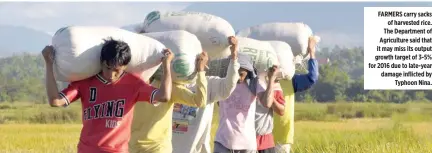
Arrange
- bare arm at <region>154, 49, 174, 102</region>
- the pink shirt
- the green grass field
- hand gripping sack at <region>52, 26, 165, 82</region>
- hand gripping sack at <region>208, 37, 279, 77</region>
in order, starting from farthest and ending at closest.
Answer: the green grass field, hand gripping sack at <region>208, 37, 279, 77</region>, the pink shirt, bare arm at <region>154, 49, 174, 102</region>, hand gripping sack at <region>52, 26, 165, 82</region>

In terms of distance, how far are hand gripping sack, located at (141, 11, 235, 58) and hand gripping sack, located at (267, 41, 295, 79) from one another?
3.98 feet

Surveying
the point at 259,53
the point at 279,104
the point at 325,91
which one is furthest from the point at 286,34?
the point at 325,91

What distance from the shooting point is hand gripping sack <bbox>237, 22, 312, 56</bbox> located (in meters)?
7.16

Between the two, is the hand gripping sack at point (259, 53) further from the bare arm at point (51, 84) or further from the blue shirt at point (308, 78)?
the bare arm at point (51, 84)

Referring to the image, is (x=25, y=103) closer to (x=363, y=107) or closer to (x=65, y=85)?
(x=363, y=107)

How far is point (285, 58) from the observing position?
6652 mm

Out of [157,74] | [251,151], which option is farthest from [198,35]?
[251,151]

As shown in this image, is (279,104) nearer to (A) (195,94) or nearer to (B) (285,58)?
(B) (285,58)

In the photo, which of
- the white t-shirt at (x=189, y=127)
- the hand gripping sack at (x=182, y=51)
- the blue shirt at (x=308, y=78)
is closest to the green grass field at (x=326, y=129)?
the blue shirt at (x=308, y=78)

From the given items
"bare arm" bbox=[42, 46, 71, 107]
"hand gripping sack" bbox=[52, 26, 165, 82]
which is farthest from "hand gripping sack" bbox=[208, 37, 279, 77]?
"bare arm" bbox=[42, 46, 71, 107]

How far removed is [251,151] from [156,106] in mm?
1150

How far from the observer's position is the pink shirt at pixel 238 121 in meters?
5.78

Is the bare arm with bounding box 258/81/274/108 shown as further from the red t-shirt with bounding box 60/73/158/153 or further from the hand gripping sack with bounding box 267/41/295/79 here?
the red t-shirt with bounding box 60/73/158/153

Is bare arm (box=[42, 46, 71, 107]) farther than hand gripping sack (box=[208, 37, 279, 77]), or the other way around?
hand gripping sack (box=[208, 37, 279, 77])
